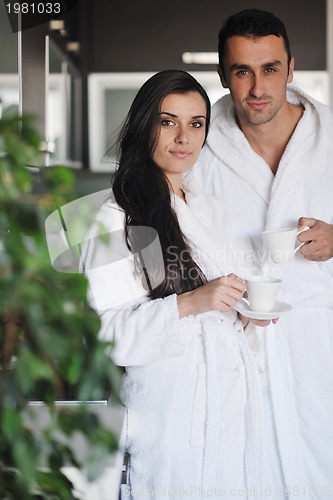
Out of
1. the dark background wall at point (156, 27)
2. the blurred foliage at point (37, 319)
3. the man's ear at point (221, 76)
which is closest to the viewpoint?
the blurred foliage at point (37, 319)

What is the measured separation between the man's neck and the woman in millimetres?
212

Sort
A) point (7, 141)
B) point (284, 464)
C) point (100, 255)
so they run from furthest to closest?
point (284, 464)
point (100, 255)
point (7, 141)

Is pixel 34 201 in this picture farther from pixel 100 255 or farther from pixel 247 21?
pixel 247 21

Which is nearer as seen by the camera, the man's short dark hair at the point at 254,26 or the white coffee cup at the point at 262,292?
the white coffee cup at the point at 262,292

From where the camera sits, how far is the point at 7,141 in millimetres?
544

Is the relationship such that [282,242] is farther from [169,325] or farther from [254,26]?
[254,26]

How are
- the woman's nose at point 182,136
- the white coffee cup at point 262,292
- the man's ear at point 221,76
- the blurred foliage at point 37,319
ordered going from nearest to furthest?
the blurred foliage at point 37,319 → the white coffee cup at point 262,292 → the woman's nose at point 182,136 → the man's ear at point 221,76

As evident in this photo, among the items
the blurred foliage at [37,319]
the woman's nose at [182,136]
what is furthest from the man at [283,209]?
the blurred foliage at [37,319]

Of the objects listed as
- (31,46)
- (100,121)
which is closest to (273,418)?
(100,121)

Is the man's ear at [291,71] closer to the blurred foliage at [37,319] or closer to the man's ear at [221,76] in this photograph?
the man's ear at [221,76]

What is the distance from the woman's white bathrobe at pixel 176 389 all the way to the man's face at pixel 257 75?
0.38 m

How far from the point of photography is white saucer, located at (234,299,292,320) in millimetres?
1271

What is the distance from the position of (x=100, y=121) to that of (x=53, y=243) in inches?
13.2

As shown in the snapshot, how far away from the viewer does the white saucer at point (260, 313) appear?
1.27 m
